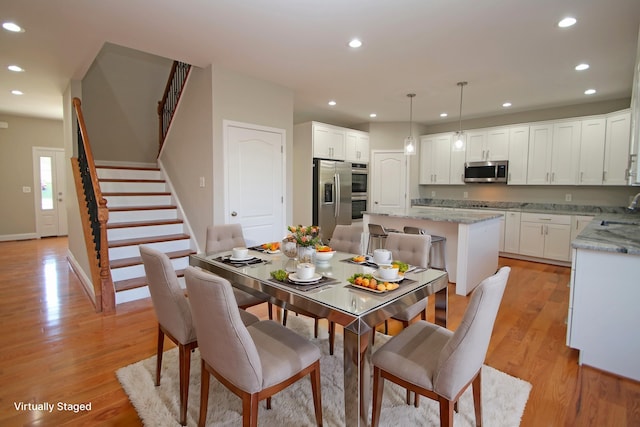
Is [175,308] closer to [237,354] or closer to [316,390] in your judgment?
[237,354]

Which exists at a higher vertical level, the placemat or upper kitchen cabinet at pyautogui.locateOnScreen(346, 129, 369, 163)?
upper kitchen cabinet at pyautogui.locateOnScreen(346, 129, 369, 163)

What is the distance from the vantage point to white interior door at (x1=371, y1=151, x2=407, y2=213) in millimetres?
6762

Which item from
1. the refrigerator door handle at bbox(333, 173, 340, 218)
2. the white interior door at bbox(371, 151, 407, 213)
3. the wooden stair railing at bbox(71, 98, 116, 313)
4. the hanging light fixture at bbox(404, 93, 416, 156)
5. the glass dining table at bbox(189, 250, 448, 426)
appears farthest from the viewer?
the white interior door at bbox(371, 151, 407, 213)

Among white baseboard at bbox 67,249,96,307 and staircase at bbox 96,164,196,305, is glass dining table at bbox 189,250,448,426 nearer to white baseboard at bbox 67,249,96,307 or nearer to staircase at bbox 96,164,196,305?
staircase at bbox 96,164,196,305

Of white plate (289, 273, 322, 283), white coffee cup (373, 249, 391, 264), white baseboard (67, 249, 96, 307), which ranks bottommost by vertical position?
white baseboard (67, 249, 96, 307)

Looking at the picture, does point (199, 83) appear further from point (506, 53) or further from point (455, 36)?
point (506, 53)

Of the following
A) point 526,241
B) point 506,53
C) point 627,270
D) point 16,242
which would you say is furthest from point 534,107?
point 16,242

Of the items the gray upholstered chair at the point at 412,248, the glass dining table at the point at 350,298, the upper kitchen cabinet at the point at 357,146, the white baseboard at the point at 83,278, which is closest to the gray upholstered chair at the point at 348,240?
the gray upholstered chair at the point at 412,248

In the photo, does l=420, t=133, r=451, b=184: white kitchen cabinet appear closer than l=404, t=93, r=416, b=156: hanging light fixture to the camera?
No

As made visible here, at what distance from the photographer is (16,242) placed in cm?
689

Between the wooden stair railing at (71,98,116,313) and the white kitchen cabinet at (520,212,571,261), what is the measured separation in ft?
19.4

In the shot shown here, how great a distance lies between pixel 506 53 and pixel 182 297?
143 inches

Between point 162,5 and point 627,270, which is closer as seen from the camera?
point 627,270

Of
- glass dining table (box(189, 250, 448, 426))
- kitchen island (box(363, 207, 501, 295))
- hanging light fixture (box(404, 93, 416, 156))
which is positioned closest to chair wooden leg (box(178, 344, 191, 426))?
glass dining table (box(189, 250, 448, 426))
